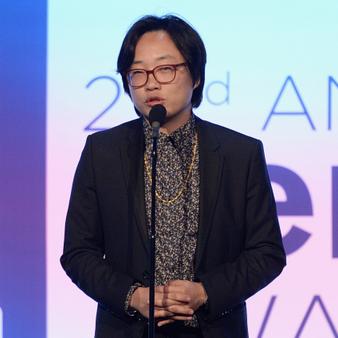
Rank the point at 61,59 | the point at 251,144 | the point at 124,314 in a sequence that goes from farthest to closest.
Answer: the point at 61,59 < the point at 251,144 < the point at 124,314

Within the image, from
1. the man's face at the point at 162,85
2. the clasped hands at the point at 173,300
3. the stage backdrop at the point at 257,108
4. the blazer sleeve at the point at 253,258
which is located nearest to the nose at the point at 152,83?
the man's face at the point at 162,85

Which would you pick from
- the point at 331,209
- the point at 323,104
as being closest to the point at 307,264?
the point at 331,209

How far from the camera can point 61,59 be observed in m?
2.72

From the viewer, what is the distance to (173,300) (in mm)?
1643

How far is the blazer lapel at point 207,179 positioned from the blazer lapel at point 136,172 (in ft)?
0.45

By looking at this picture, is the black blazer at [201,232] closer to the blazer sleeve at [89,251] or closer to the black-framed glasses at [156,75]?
the blazer sleeve at [89,251]

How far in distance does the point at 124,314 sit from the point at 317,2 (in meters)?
1.60

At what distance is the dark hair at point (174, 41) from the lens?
73.4 inches

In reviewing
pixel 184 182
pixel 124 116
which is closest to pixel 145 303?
pixel 184 182

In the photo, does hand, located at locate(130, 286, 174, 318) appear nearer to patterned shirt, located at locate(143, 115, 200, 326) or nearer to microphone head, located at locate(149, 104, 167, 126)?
patterned shirt, located at locate(143, 115, 200, 326)

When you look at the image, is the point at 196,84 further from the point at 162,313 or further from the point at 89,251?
the point at 162,313

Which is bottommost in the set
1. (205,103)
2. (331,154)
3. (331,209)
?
(331,209)

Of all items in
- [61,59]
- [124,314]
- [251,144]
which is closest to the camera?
[124,314]
